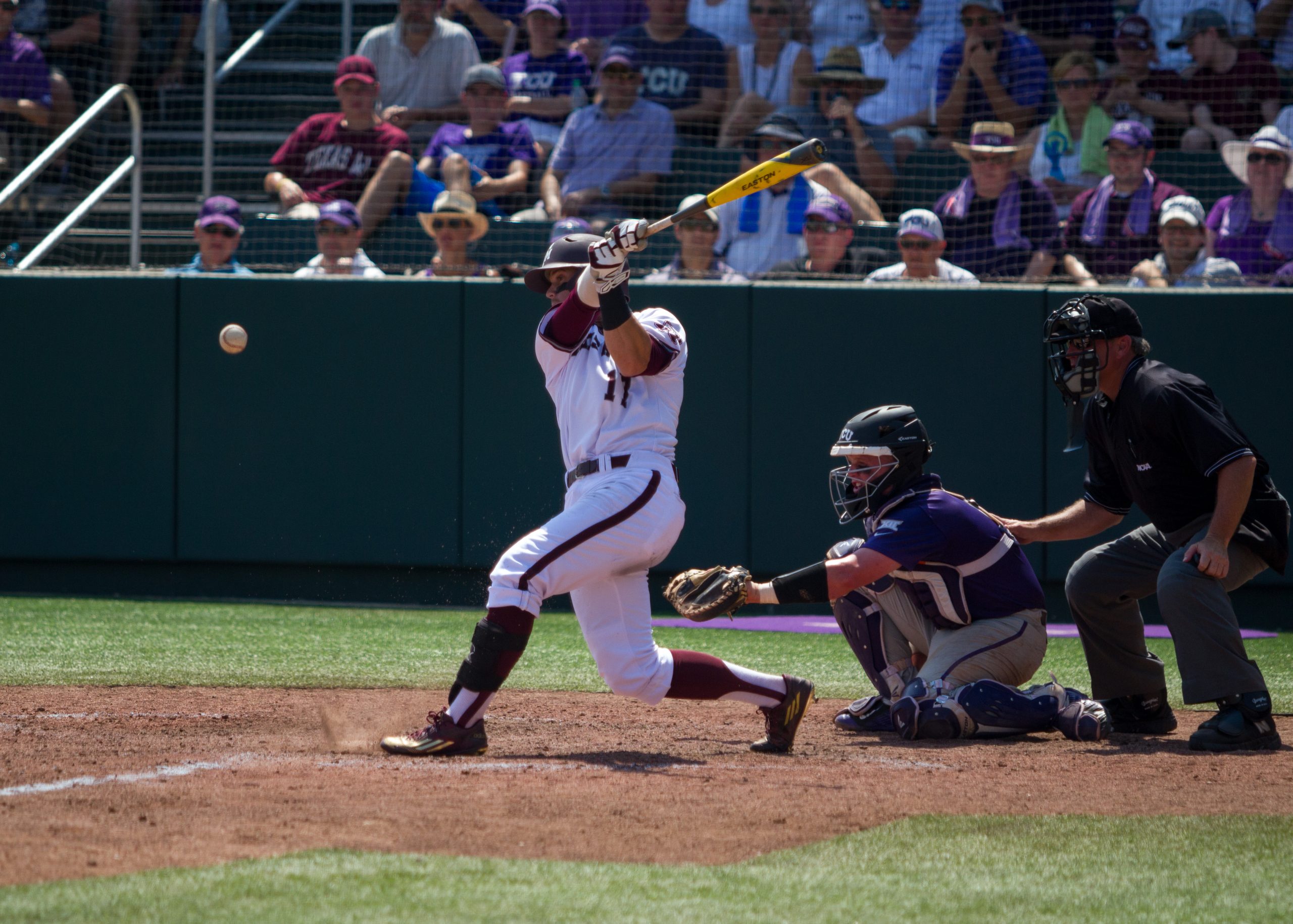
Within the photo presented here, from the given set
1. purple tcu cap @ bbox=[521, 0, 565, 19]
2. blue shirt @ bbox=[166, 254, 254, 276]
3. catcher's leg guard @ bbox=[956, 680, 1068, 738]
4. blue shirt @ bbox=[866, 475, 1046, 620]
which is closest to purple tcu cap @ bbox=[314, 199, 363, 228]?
blue shirt @ bbox=[166, 254, 254, 276]

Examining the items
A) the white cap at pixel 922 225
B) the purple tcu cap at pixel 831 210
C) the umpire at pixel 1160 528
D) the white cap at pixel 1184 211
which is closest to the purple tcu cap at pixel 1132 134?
the white cap at pixel 1184 211

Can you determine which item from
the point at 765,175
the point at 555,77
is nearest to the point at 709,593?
the point at 765,175

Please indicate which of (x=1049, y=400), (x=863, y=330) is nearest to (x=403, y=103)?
(x=863, y=330)

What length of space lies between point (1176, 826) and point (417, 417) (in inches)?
241

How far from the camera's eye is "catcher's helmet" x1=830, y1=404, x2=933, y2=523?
4.87m

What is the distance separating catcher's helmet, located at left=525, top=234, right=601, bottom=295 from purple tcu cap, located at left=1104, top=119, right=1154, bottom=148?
17.6ft

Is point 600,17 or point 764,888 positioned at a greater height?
point 600,17

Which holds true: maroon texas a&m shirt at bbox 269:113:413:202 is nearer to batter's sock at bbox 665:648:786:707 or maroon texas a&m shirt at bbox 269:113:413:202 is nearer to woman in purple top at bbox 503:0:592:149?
woman in purple top at bbox 503:0:592:149

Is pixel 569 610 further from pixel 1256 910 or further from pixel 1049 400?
pixel 1256 910

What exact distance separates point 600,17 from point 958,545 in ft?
→ 26.6

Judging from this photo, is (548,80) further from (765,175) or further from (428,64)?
(765,175)

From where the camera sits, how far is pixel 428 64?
1137cm

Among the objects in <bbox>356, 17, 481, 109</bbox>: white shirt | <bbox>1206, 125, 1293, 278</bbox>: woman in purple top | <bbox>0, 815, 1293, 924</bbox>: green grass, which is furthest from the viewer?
<bbox>356, 17, 481, 109</bbox>: white shirt

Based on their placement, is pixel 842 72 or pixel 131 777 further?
pixel 842 72
